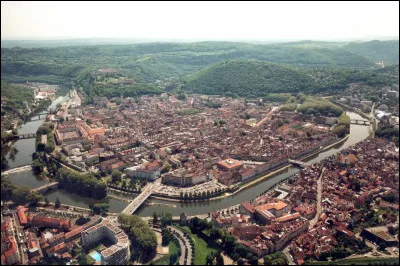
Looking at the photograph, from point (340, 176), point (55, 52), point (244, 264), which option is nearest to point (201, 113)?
point (340, 176)

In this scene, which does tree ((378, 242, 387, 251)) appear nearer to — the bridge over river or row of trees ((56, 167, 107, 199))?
the bridge over river

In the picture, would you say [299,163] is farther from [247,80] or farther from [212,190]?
[247,80]

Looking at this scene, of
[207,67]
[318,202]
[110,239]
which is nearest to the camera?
[110,239]

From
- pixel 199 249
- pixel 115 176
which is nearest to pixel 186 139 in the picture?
pixel 115 176

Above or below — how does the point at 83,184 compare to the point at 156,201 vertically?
above

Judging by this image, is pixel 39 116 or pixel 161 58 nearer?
pixel 39 116

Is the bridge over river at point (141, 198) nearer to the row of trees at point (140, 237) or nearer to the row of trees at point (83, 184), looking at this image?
the row of trees at point (140, 237)
